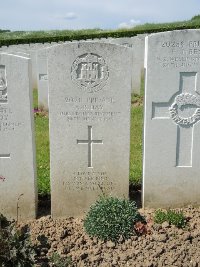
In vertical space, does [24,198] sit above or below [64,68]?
below

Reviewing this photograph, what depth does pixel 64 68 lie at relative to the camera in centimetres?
445

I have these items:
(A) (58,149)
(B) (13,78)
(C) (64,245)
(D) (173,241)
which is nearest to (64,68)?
(B) (13,78)

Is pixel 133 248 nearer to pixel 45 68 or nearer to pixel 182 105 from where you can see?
pixel 182 105

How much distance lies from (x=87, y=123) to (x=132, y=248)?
1.51m

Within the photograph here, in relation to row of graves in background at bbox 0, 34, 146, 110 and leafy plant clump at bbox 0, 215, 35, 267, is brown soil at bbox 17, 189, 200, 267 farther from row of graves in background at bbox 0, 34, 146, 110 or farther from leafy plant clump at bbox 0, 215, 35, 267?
row of graves in background at bbox 0, 34, 146, 110

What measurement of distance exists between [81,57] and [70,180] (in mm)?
1489

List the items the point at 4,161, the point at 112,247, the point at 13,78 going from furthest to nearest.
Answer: the point at 4,161 < the point at 13,78 < the point at 112,247

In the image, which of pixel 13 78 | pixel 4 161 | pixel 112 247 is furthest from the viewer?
pixel 4 161

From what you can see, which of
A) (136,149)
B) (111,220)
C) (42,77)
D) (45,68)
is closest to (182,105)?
(111,220)

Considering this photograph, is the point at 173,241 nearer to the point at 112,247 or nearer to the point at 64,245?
the point at 112,247

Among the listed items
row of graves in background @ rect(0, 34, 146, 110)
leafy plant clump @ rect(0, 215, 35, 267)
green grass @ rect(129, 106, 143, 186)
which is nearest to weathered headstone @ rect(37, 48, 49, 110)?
row of graves in background @ rect(0, 34, 146, 110)

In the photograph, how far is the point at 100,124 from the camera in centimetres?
465

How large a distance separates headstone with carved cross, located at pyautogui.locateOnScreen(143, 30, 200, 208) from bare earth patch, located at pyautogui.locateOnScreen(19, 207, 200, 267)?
0.54m

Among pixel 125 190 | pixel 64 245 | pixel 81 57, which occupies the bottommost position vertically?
pixel 64 245
